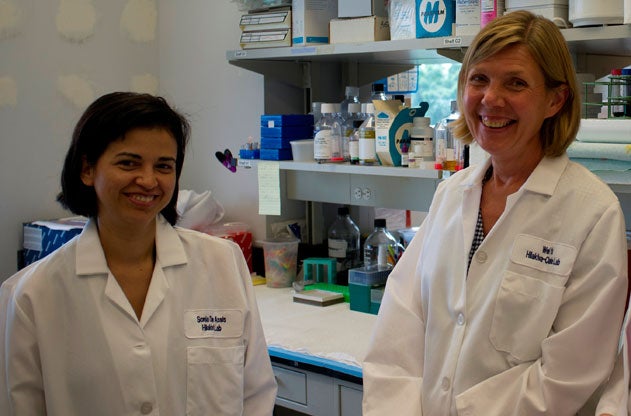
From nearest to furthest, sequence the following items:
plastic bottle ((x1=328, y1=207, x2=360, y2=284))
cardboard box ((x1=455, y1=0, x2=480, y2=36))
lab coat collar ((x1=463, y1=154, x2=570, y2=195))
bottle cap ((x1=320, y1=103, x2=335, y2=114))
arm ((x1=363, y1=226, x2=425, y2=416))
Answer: lab coat collar ((x1=463, y1=154, x2=570, y2=195)) < arm ((x1=363, y1=226, x2=425, y2=416)) < cardboard box ((x1=455, y1=0, x2=480, y2=36)) < bottle cap ((x1=320, y1=103, x2=335, y2=114)) < plastic bottle ((x1=328, y1=207, x2=360, y2=284))

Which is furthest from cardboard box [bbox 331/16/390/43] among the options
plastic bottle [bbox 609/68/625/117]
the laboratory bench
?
the laboratory bench

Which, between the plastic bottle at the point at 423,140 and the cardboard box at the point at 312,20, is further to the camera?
the cardboard box at the point at 312,20

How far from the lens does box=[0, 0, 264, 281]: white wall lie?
3475 mm

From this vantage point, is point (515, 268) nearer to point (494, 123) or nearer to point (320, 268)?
point (494, 123)

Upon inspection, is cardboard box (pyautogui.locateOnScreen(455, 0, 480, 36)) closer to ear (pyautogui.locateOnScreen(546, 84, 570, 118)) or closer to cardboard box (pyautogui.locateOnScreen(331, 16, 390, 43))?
cardboard box (pyautogui.locateOnScreen(331, 16, 390, 43))

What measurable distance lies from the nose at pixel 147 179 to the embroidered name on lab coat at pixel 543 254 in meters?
0.72

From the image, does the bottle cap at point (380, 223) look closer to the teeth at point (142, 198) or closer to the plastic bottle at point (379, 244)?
the plastic bottle at point (379, 244)

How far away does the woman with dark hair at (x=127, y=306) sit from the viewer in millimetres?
1649

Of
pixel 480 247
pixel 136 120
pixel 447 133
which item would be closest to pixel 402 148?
pixel 447 133

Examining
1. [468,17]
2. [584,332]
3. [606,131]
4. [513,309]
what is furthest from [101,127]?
[468,17]

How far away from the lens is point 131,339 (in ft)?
5.49

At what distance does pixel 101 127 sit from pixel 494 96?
2.52ft

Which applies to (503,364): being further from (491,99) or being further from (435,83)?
(435,83)

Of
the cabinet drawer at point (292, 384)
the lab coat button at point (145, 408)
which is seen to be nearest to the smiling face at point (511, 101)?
the lab coat button at point (145, 408)
